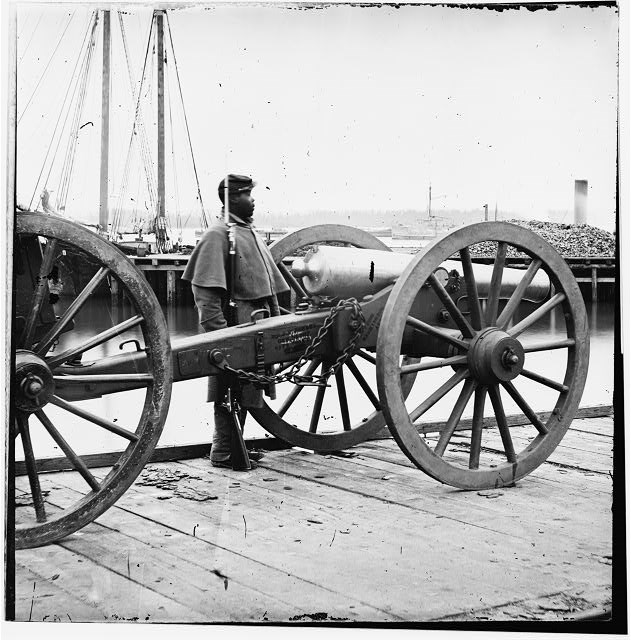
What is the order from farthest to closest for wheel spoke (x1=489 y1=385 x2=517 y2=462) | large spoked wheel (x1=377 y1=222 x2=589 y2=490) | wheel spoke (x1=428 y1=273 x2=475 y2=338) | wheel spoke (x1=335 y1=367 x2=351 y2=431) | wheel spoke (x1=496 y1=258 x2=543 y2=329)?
wheel spoke (x1=335 y1=367 x2=351 y2=431) < wheel spoke (x1=496 y1=258 x2=543 y2=329) < wheel spoke (x1=489 y1=385 x2=517 y2=462) < wheel spoke (x1=428 y1=273 x2=475 y2=338) < large spoked wheel (x1=377 y1=222 x2=589 y2=490)

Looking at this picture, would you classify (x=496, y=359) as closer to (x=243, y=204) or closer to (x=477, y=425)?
(x=477, y=425)

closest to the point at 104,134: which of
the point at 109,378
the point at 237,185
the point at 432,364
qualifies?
the point at 109,378

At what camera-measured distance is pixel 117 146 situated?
15.0ft

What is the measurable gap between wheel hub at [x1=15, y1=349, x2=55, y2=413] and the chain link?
1.27m

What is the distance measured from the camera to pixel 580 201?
4828mm

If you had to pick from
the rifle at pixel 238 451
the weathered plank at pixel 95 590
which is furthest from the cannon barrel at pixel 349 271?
the weathered plank at pixel 95 590

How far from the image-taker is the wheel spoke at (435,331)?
5340mm

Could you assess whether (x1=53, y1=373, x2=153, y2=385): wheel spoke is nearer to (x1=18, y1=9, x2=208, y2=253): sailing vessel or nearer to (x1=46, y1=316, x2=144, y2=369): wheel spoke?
(x1=46, y1=316, x2=144, y2=369): wheel spoke

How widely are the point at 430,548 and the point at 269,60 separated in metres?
2.26

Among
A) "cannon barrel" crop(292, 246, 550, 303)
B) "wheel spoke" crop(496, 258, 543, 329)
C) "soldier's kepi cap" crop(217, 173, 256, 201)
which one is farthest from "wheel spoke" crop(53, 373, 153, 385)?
"wheel spoke" crop(496, 258, 543, 329)

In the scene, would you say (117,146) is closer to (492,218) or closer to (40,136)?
(40,136)

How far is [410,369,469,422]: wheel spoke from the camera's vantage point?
5323 mm

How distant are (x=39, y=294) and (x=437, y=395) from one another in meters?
2.13

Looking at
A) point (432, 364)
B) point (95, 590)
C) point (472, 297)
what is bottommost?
point (95, 590)
